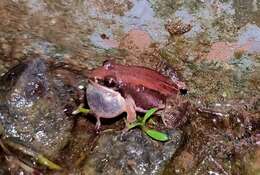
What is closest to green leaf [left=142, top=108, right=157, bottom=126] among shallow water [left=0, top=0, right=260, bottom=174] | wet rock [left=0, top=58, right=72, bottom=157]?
shallow water [left=0, top=0, right=260, bottom=174]

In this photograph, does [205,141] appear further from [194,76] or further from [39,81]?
[39,81]

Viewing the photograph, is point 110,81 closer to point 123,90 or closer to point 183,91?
point 123,90

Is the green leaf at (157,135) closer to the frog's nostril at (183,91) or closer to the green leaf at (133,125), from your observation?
the green leaf at (133,125)

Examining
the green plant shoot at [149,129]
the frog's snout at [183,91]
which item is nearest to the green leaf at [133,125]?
the green plant shoot at [149,129]

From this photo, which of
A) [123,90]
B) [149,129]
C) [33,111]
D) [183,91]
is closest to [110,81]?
[123,90]

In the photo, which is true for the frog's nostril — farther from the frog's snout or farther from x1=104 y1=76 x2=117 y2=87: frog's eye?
x1=104 y1=76 x2=117 y2=87: frog's eye

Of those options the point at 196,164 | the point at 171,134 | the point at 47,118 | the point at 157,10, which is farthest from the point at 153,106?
the point at 157,10
